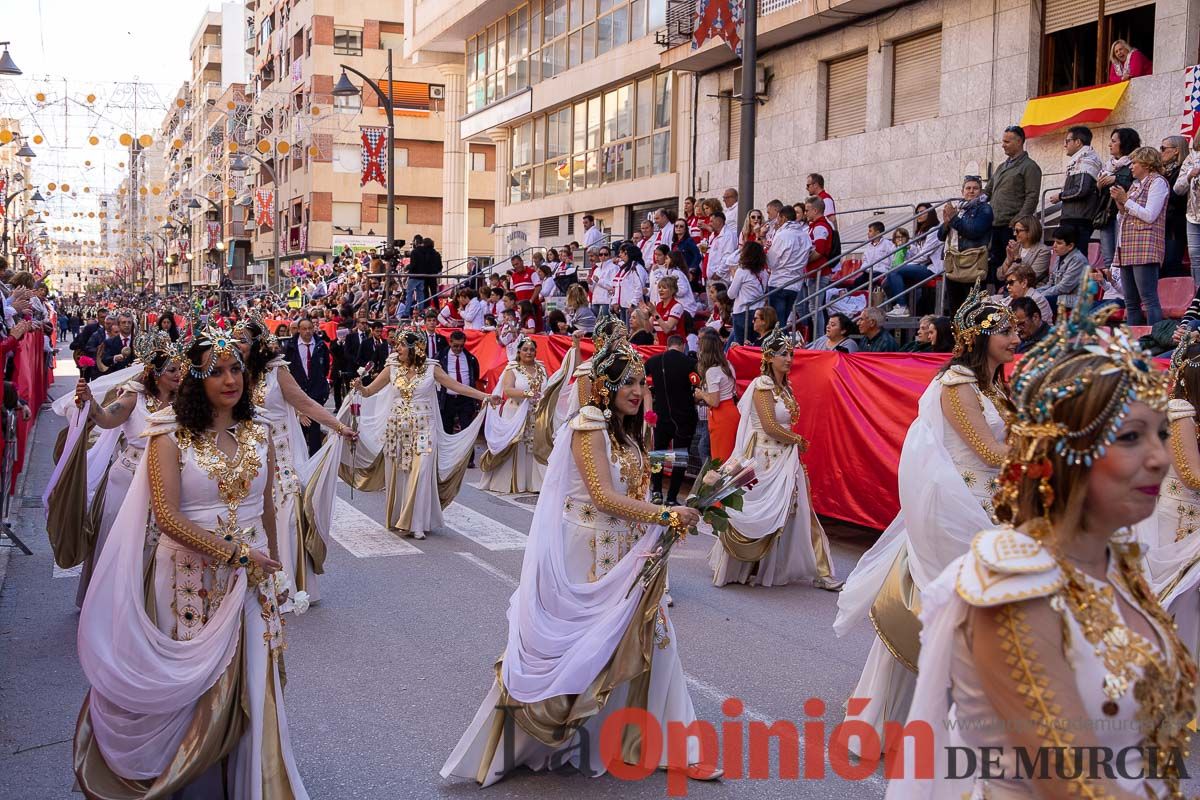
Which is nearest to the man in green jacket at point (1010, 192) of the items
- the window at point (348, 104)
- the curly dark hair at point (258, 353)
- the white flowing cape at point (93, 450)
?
the curly dark hair at point (258, 353)

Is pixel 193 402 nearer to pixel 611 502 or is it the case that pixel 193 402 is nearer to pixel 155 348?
pixel 611 502

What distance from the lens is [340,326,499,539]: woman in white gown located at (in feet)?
35.6

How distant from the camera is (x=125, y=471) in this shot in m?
7.23

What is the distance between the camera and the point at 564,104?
3098cm

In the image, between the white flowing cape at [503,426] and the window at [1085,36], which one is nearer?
the white flowing cape at [503,426]

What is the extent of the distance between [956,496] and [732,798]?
161 centimetres

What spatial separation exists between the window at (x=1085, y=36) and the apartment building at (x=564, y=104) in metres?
10.1

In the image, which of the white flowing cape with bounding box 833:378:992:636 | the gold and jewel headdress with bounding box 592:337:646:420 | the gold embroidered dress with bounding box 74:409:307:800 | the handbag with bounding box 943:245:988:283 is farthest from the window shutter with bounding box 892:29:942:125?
the gold embroidered dress with bounding box 74:409:307:800

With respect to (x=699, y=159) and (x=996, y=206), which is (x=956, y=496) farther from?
(x=699, y=159)

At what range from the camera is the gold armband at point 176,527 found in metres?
4.40

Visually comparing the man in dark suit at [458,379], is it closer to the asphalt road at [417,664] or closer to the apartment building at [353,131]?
the asphalt road at [417,664]

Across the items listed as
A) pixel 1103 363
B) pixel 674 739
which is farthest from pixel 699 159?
pixel 1103 363

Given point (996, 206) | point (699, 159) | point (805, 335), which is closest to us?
point (996, 206)

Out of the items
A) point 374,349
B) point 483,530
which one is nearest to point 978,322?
point 483,530
